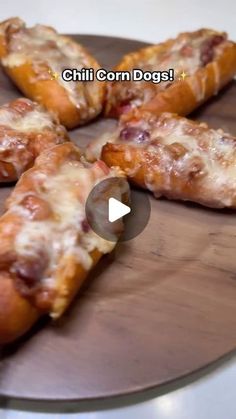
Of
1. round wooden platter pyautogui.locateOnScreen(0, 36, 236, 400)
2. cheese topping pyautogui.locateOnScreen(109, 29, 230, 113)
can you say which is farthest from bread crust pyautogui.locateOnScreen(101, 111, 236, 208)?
cheese topping pyautogui.locateOnScreen(109, 29, 230, 113)

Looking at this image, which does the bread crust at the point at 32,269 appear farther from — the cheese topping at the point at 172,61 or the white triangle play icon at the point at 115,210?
the cheese topping at the point at 172,61

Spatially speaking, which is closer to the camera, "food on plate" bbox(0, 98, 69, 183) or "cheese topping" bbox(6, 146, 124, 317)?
"cheese topping" bbox(6, 146, 124, 317)

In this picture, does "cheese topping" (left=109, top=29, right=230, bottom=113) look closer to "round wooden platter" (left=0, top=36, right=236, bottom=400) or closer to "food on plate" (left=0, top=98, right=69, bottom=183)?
"food on plate" (left=0, top=98, right=69, bottom=183)

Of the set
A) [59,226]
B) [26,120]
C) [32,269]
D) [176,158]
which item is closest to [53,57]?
[26,120]

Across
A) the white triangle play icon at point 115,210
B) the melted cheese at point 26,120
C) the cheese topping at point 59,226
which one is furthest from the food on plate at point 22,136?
the white triangle play icon at point 115,210

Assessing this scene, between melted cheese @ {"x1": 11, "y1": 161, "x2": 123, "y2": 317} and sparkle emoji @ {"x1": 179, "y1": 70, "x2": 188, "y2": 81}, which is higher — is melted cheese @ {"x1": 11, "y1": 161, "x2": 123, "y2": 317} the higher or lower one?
the lower one
